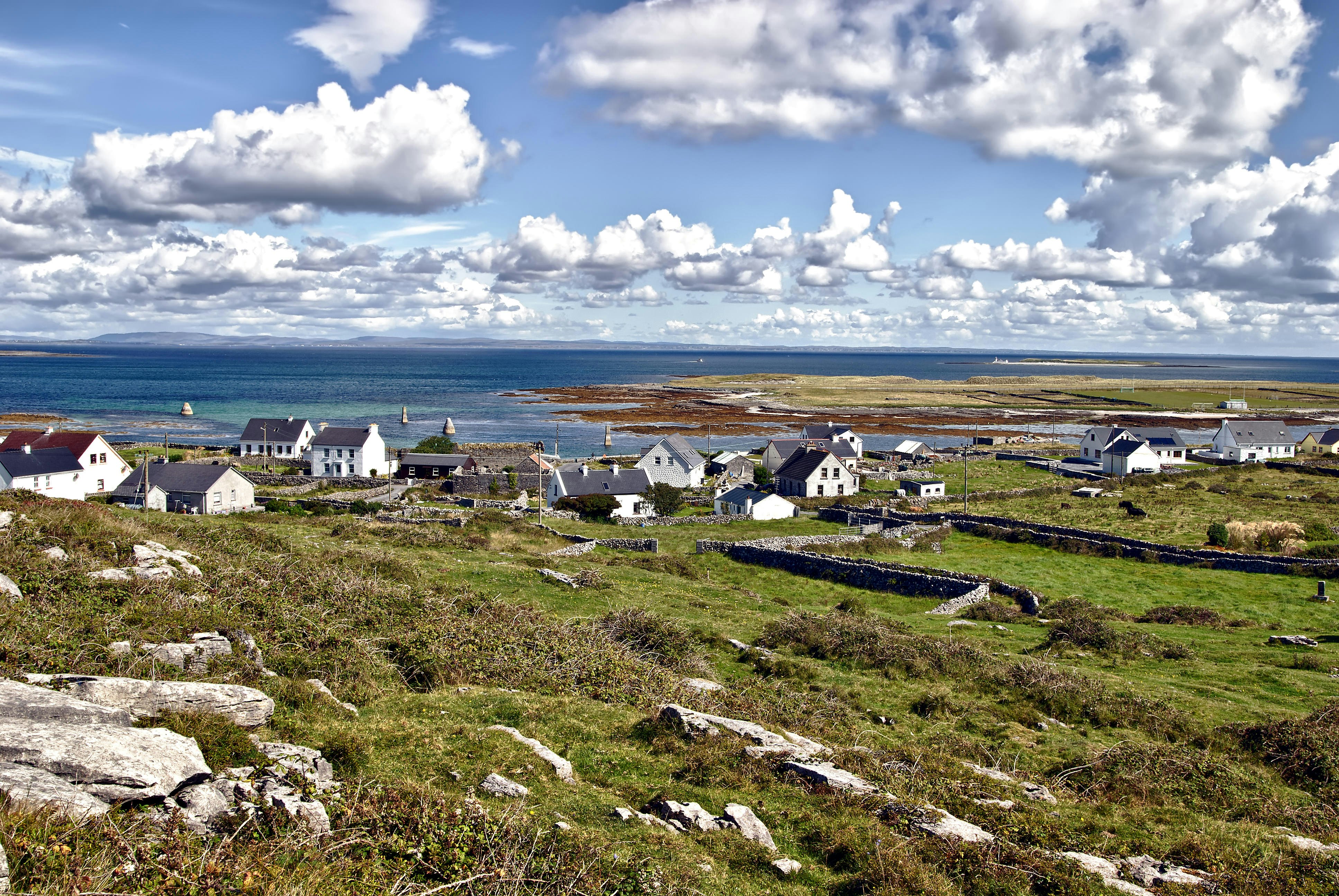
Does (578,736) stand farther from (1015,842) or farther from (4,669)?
(4,669)

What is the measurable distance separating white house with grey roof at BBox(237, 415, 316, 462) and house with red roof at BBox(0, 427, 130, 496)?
2268 cm

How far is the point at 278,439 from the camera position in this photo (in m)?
84.6

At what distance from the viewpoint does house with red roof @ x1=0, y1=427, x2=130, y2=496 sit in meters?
57.1

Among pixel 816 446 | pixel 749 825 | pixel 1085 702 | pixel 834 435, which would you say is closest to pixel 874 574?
pixel 1085 702

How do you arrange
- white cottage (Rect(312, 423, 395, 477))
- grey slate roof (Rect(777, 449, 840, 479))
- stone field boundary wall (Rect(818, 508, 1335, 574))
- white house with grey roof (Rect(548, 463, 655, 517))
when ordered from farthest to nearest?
white cottage (Rect(312, 423, 395, 477)), grey slate roof (Rect(777, 449, 840, 479)), white house with grey roof (Rect(548, 463, 655, 517)), stone field boundary wall (Rect(818, 508, 1335, 574))

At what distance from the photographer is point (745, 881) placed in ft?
31.6

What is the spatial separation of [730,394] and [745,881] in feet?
611

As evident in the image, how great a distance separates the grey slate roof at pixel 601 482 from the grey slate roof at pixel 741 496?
6.11 metres

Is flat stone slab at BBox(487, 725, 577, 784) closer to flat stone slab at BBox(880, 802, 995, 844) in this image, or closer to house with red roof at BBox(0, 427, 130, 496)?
flat stone slab at BBox(880, 802, 995, 844)

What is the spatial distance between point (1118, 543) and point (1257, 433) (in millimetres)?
61173

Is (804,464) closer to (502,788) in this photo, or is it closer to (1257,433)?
(502,788)

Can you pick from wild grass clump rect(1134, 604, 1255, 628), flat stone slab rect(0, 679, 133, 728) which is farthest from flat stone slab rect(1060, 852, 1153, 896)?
wild grass clump rect(1134, 604, 1255, 628)

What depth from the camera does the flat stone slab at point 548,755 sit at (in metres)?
11.9

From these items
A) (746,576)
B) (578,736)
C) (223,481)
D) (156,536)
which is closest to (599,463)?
(223,481)
